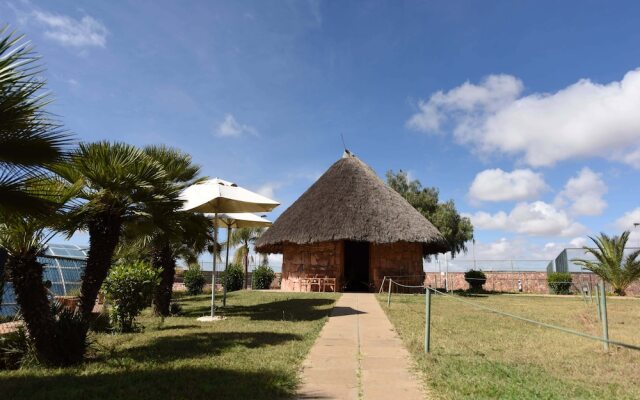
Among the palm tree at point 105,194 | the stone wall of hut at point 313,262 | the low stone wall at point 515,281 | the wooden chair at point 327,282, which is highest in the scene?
the palm tree at point 105,194

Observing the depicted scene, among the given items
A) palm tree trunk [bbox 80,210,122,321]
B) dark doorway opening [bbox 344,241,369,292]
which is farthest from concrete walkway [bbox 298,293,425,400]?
dark doorway opening [bbox 344,241,369,292]

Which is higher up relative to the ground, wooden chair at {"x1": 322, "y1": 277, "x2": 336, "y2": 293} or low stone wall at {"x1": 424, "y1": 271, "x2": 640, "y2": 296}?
wooden chair at {"x1": 322, "y1": 277, "x2": 336, "y2": 293}

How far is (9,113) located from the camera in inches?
145

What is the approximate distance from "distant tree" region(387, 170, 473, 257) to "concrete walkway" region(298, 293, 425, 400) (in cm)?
2633

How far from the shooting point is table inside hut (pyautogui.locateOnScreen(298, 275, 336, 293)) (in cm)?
1770

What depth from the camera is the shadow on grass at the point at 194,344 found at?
18.2ft

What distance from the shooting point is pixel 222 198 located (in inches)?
377

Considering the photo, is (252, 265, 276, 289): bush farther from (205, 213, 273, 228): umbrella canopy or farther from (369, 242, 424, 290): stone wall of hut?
(205, 213, 273, 228): umbrella canopy

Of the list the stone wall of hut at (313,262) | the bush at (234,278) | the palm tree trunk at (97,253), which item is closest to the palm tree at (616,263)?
the stone wall of hut at (313,262)

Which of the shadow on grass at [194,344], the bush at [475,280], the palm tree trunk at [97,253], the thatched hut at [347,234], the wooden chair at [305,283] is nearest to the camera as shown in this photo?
the shadow on grass at [194,344]

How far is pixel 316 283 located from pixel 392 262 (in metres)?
3.46

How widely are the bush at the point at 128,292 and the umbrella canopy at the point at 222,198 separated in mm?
1518

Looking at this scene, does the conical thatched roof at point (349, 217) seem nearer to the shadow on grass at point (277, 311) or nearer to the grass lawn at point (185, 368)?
the shadow on grass at point (277, 311)

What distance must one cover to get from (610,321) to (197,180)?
11.2m
